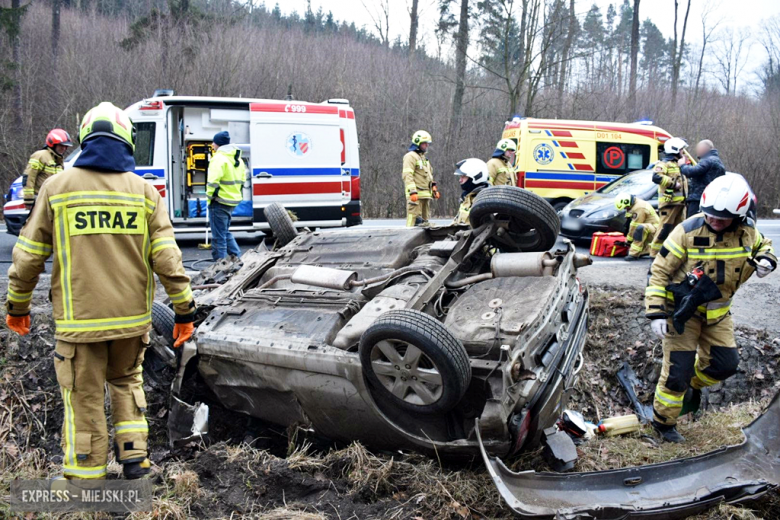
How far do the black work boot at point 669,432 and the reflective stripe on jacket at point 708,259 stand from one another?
2.72 ft

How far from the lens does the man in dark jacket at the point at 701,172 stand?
26.1 feet

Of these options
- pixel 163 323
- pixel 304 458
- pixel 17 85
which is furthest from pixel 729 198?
pixel 17 85

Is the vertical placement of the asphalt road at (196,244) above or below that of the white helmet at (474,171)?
below

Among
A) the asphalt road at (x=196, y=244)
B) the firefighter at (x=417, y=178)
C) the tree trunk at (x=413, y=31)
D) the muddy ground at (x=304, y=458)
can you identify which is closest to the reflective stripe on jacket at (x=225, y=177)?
the asphalt road at (x=196, y=244)

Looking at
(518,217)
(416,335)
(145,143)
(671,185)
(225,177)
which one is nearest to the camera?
(416,335)

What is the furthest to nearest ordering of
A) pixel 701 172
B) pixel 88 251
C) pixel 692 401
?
1. pixel 701 172
2. pixel 692 401
3. pixel 88 251

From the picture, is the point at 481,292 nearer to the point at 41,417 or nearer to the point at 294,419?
the point at 294,419

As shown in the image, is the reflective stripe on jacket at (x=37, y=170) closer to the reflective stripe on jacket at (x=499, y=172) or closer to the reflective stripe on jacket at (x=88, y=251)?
the reflective stripe on jacket at (x=499, y=172)

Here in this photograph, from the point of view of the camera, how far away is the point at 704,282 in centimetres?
412

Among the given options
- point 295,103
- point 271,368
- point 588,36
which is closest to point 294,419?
point 271,368

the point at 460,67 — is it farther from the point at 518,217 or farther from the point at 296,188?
the point at 518,217

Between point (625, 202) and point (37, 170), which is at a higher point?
point (37, 170)

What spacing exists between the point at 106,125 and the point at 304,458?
2.19 m

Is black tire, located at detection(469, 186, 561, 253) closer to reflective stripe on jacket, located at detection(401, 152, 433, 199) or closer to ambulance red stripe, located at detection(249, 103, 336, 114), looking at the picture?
reflective stripe on jacket, located at detection(401, 152, 433, 199)
